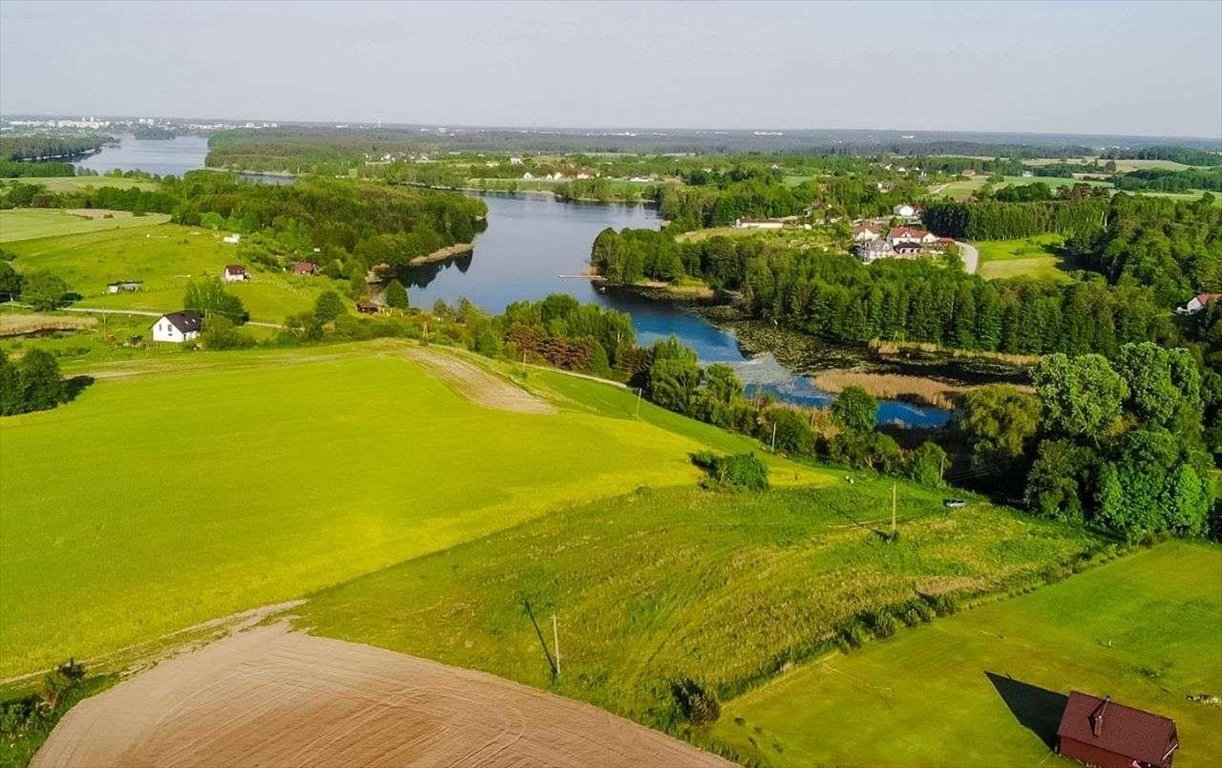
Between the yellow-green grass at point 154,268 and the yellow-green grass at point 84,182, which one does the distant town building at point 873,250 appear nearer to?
the yellow-green grass at point 154,268

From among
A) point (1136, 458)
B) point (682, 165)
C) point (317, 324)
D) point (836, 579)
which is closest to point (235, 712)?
point (836, 579)

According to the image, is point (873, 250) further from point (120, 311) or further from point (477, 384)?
point (120, 311)

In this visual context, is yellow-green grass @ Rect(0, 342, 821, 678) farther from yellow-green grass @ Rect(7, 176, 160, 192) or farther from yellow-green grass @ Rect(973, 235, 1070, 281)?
yellow-green grass @ Rect(7, 176, 160, 192)

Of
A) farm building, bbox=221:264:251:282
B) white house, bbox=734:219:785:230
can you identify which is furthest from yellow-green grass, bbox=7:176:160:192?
white house, bbox=734:219:785:230

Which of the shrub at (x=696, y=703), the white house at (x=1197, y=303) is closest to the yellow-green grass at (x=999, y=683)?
the shrub at (x=696, y=703)

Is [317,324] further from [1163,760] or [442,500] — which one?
[1163,760]

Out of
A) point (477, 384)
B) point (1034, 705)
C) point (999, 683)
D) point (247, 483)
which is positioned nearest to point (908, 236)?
point (477, 384)
